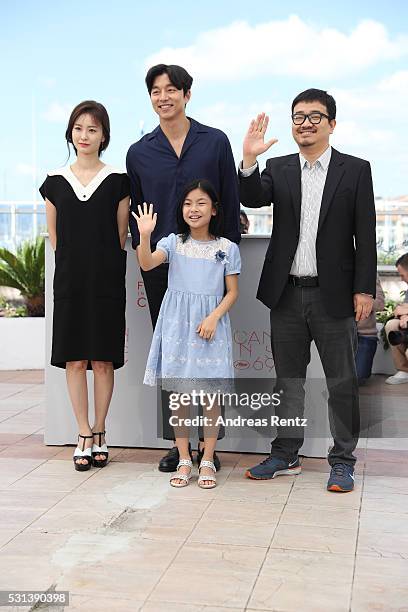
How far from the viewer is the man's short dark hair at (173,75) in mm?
3979

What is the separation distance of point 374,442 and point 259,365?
0.93 m

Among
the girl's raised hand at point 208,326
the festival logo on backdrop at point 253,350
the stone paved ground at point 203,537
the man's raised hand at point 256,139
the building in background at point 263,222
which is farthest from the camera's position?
the building in background at point 263,222

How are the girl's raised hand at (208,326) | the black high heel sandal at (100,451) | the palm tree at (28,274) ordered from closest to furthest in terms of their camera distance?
the girl's raised hand at (208,326) < the black high heel sandal at (100,451) < the palm tree at (28,274)

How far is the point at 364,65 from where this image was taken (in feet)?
89.2

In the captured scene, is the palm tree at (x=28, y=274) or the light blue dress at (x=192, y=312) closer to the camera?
the light blue dress at (x=192, y=312)

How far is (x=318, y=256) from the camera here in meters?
3.85

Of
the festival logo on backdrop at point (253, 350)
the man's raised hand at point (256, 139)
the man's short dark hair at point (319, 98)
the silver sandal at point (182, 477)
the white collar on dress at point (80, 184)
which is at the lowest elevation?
the silver sandal at point (182, 477)

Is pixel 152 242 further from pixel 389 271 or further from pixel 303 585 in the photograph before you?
pixel 389 271

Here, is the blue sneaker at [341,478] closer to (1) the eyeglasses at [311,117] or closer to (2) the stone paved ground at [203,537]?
(2) the stone paved ground at [203,537]

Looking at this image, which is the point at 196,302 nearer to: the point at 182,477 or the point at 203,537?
the point at 182,477

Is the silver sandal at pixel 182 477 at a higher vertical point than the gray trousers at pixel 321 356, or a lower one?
lower

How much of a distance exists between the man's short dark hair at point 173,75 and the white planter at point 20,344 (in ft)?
14.1

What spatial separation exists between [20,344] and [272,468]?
437 centimetres

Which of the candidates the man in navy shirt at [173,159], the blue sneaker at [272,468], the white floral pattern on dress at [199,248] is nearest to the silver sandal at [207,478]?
the blue sneaker at [272,468]
